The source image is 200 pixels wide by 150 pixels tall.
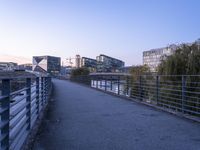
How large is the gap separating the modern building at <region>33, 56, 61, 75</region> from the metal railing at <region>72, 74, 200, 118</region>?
41.3 m

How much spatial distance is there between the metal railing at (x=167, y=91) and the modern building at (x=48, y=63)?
136 feet

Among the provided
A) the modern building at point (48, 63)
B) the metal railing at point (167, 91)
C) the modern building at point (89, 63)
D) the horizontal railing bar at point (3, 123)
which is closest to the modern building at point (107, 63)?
the modern building at point (89, 63)

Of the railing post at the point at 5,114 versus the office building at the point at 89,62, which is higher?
the office building at the point at 89,62

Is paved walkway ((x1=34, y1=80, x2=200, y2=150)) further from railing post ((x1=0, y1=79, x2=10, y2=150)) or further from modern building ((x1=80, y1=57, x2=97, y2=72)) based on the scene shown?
A: modern building ((x1=80, y1=57, x2=97, y2=72))

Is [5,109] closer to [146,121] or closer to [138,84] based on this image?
[146,121]

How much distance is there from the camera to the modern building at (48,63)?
281 feet

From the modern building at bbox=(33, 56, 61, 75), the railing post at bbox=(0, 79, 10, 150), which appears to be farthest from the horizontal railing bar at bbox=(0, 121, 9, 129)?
the modern building at bbox=(33, 56, 61, 75)

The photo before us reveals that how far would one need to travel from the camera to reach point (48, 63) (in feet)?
338

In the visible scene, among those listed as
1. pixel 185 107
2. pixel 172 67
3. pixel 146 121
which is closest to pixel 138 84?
pixel 172 67

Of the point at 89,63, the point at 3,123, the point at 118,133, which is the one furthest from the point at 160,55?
the point at 89,63

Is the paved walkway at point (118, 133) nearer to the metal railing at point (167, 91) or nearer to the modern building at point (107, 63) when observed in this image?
the metal railing at point (167, 91)

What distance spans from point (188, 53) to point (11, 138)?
648 inches

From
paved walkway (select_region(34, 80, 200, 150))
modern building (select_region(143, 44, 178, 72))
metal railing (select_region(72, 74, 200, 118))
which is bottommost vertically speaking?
paved walkway (select_region(34, 80, 200, 150))

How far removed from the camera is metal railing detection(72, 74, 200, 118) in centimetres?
1472
